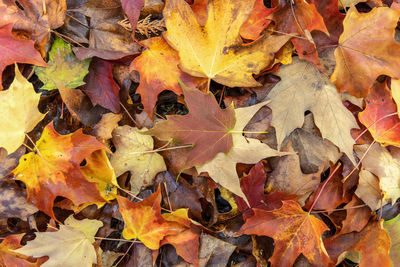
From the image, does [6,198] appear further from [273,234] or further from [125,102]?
[273,234]

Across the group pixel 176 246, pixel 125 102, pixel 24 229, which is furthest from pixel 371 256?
pixel 24 229

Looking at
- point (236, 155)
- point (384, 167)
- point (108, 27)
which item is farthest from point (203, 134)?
point (384, 167)

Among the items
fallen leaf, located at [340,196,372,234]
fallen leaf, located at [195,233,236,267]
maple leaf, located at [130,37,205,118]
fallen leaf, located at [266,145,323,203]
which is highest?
maple leaf, located at [130,37,205,118]

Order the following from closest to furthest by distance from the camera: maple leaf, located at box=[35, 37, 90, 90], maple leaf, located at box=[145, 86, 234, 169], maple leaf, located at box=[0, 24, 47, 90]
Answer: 1. maple leaf, located at box=[145, 86, 234, 169]
2. maple leaf, located at box=[0, 24, 47, 90]
3. maple leaf, located at box=[35, 37, 90, 90]

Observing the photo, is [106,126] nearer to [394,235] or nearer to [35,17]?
[35,17]

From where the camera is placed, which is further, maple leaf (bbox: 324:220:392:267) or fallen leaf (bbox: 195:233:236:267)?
fallen leaf (bbox: 195:233:236:267)

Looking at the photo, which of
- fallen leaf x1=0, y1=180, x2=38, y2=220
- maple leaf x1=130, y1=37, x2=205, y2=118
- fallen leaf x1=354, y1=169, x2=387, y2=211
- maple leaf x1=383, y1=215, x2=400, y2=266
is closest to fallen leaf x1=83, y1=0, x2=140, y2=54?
maple leaf x1=130, y1=37, x2=205, y2=118

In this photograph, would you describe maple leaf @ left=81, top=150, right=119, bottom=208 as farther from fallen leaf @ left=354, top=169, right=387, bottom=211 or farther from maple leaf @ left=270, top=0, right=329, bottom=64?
fallen leaf @ left=354, top=169, right=387, bottom=211
